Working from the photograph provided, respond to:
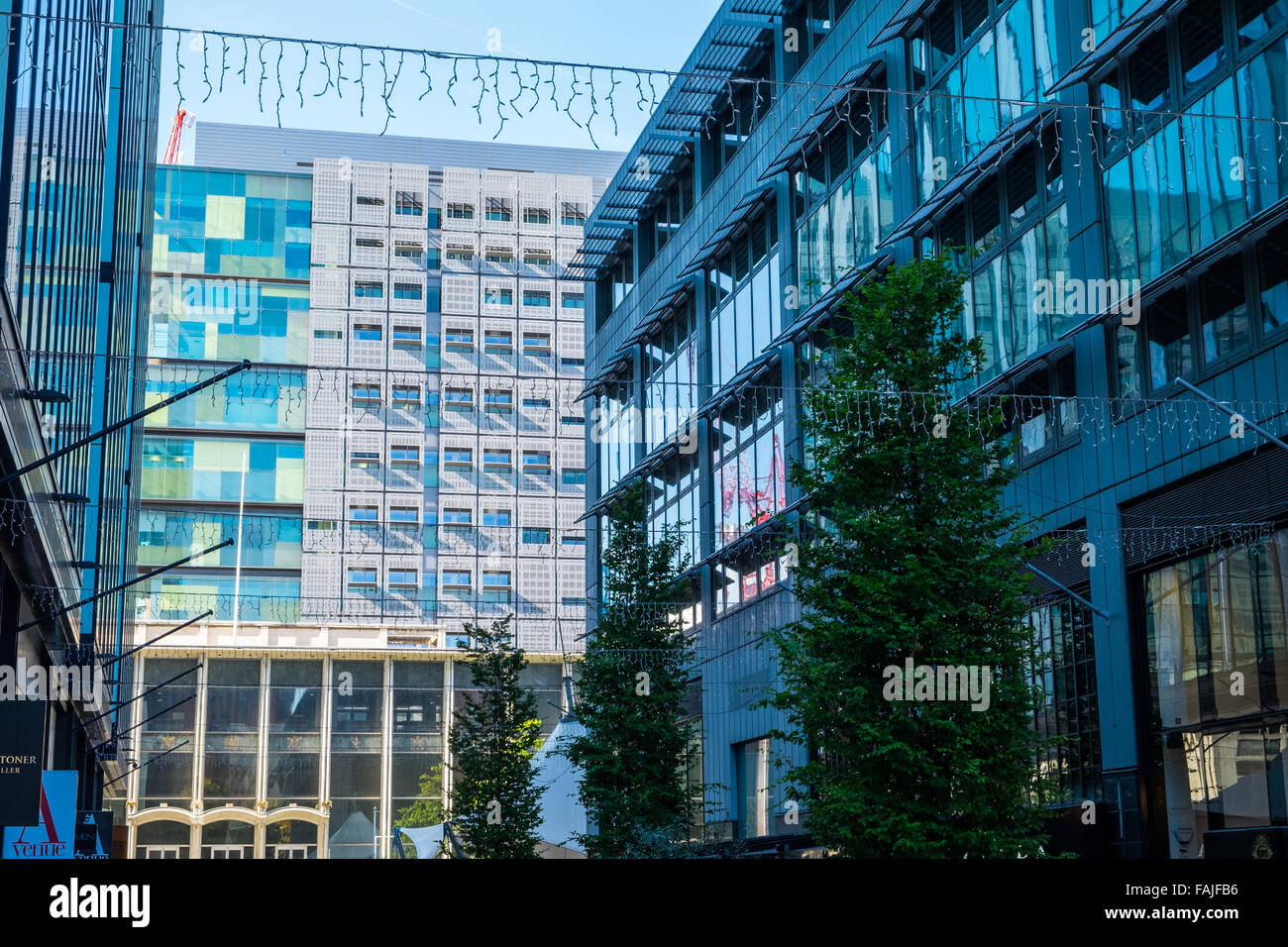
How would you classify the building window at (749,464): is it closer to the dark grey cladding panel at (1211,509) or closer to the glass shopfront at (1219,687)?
the dark grey cladding panel at (1211,509)

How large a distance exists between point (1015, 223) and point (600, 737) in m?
17.5

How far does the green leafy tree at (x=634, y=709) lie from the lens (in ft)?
126

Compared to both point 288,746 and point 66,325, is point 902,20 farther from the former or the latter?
point 288,746

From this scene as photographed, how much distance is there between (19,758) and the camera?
65.7 feet

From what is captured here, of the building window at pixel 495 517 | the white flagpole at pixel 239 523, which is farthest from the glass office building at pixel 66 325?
the building window at pixel 495 517

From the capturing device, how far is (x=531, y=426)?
298ft

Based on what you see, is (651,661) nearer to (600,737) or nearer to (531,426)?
(600,737)

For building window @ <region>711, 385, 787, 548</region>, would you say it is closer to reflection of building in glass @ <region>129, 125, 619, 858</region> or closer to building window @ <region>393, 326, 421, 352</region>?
reflection of building in glass @ <region>129, 125, 619, 858</region>

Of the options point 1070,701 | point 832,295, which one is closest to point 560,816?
point 832,295

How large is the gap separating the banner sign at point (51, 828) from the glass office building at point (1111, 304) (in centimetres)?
1189

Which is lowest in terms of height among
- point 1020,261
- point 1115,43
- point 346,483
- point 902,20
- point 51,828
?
point 51,828

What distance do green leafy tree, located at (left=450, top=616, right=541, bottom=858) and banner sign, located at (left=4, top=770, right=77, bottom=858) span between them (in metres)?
22.3

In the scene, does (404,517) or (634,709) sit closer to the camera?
(634,709)

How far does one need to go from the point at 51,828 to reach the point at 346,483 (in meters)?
65.2
